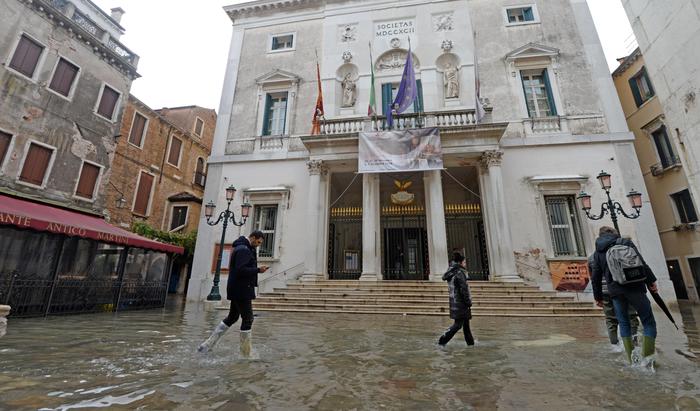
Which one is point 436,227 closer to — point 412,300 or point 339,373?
point 412,300

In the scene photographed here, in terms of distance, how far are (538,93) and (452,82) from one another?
3859mm

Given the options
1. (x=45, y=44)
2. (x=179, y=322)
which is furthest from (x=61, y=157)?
(x=179, y=322)

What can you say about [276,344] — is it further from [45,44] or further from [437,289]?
[45,44]

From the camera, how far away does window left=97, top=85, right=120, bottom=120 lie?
1609 cm

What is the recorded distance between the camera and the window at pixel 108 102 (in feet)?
52.8

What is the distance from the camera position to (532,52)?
48.4ft

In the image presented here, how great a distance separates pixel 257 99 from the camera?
1667cm

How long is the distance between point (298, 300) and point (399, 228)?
7.01 m

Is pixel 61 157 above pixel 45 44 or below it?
below

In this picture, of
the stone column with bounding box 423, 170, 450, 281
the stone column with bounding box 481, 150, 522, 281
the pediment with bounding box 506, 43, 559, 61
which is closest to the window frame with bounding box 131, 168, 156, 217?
the stone column with bounding box 423, 170, 450, 281

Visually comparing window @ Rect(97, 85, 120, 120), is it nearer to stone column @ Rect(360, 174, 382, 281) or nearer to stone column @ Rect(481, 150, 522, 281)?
stone column @ Rect(360, 174, 382, 281)

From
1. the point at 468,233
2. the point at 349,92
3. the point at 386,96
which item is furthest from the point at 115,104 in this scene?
the point at 468,233

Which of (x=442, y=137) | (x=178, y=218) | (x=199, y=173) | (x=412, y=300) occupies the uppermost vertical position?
(x=199, y=173)

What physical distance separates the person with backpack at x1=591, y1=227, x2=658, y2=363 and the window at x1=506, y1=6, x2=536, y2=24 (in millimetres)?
15921
